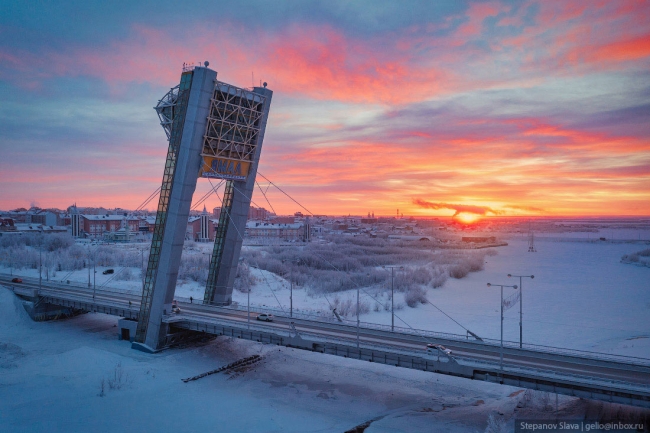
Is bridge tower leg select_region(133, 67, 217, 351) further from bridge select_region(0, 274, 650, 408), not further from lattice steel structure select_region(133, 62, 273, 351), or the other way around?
bridge select_region(0, 274, 650, 408)

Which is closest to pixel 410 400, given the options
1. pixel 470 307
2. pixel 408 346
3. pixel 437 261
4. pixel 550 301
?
pixel 408 346

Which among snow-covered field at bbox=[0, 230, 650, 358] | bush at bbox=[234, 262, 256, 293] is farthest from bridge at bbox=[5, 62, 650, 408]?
bush at bbox=[234, 262, 256, 293]

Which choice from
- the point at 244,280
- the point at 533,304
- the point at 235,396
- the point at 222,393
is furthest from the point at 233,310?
the point at 533,304

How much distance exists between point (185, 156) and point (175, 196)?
258 cm

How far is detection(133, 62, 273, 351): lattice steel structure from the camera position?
27.4 metres

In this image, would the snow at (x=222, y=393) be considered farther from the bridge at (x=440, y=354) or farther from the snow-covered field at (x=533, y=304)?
the snow-covered field at (x=533, y=304)

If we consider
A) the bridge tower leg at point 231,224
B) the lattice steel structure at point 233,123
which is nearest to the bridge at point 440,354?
the bridge tower leg at point 231,224

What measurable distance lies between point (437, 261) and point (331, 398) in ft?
215

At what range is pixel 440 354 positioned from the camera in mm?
19719

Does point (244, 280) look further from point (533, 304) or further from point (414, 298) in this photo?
point (533, 304)

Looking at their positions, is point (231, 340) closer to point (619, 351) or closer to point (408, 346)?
point (408, 346)

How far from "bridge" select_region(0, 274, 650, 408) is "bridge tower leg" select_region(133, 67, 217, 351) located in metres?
1.17

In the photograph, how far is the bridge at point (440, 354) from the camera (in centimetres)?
1697

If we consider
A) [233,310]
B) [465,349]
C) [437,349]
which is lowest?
[233,310]
